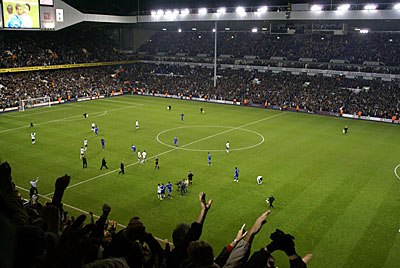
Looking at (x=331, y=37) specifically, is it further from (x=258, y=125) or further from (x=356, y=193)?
(x=356, y=193)

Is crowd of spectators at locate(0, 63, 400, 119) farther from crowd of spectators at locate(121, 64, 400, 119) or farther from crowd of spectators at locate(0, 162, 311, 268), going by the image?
crowd of spectators at locate(0, 162, 311, 268)

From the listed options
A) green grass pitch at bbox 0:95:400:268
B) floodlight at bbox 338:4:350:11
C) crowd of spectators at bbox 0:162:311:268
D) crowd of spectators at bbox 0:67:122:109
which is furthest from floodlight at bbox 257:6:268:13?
crowd of spectators at bbox 0:162:311:268

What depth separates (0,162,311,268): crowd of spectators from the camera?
9.17ft

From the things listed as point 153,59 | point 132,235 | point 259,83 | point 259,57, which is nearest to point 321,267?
point 132,235

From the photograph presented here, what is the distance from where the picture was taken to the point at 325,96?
60.2 metres

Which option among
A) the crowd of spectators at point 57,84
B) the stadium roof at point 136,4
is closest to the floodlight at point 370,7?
the stadium roof at point 136,4

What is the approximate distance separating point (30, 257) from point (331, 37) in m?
76.7

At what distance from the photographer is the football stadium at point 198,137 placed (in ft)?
17.9

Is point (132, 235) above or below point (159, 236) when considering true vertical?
above

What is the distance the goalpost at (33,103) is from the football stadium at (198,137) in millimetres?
338

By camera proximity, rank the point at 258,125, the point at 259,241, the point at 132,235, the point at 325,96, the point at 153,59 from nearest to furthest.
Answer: the point at 132,235
the point at 259,241
the point at 258,125
the point at 325,96
the point at 153,59

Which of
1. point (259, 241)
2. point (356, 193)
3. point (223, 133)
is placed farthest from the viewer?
point (223, 133)

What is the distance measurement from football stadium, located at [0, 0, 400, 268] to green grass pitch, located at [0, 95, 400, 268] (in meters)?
0.16

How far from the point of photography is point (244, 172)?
2858cm
